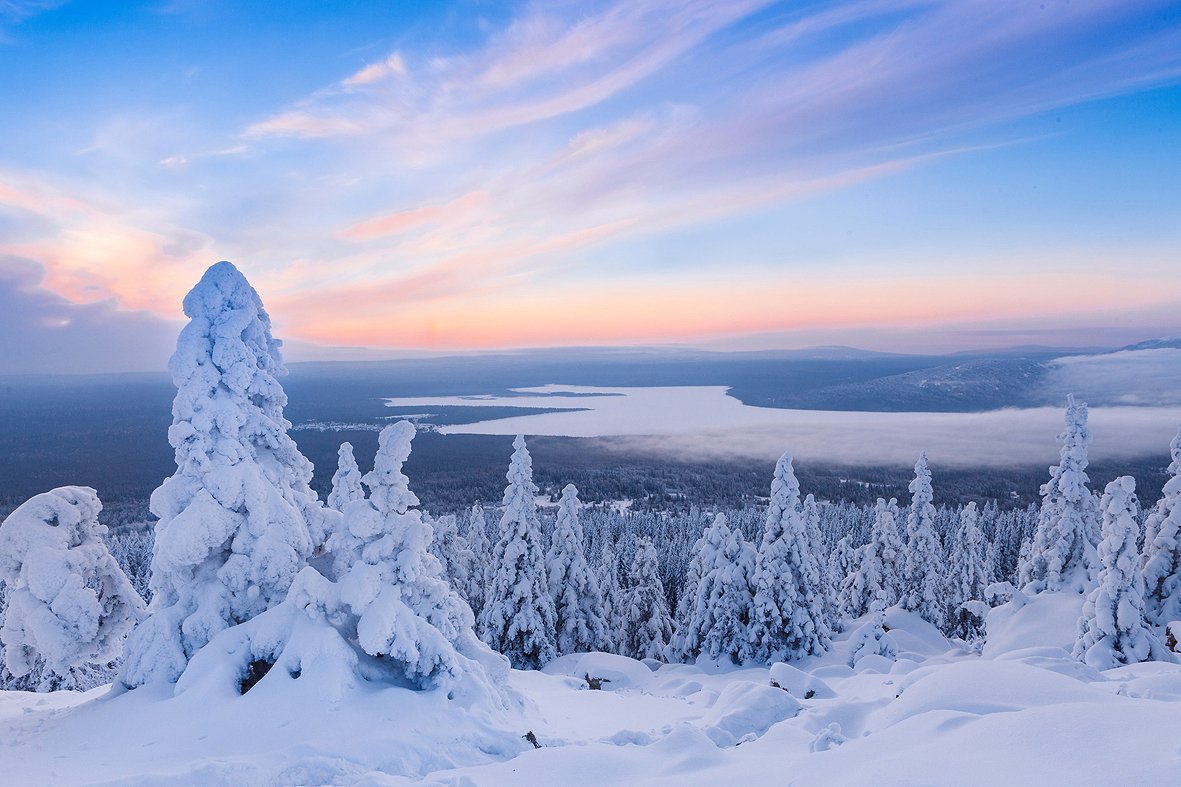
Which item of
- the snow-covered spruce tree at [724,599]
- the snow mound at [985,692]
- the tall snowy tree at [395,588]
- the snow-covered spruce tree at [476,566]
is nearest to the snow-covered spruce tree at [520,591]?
the snow-covered spruce tree at [476,566]

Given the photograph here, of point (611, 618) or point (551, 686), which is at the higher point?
point (551, 686)

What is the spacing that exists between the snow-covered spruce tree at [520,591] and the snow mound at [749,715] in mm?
18680

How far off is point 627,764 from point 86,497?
14312mm

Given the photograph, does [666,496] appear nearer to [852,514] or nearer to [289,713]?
[852,514]

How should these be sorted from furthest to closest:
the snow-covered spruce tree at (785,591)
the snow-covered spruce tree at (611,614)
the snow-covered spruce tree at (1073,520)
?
the snow-covered spruce tree at (611,614)
the snow-covered spruce tree at (785,591)
the snow-covered spruce tree at (1073,520)

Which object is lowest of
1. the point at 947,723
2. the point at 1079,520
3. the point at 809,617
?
the point at 809,617

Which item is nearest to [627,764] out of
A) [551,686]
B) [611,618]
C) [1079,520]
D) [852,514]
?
[551,686]

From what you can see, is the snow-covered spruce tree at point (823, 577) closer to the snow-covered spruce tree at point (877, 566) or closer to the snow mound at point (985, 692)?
the snow-covered spruce tree at point (877, 566)

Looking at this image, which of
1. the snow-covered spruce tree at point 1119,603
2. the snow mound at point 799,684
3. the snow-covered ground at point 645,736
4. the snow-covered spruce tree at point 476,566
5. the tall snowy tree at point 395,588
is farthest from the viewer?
the snow-covered spruce tree at point 476,566

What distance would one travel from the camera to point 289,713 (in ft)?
37.8

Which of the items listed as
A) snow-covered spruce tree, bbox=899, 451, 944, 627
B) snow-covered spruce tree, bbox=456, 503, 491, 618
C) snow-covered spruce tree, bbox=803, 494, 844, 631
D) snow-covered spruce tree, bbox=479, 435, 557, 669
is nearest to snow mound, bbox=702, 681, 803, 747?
snow-covered spruce tree, bbox=479, 435, 557, 669

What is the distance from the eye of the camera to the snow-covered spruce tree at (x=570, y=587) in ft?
109

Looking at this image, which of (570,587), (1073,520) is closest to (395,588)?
(570,587)

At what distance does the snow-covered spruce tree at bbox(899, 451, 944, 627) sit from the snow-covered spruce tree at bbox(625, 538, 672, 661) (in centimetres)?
1524
